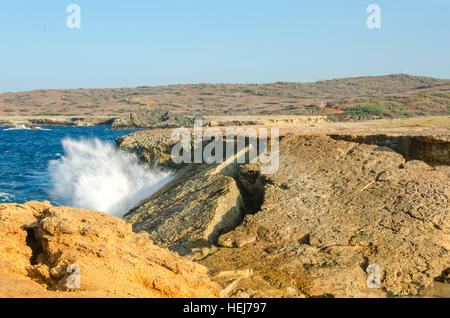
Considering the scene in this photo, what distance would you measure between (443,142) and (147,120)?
35.5 metres

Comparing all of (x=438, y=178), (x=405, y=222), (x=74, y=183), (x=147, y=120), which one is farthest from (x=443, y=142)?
(x=147, y=120)

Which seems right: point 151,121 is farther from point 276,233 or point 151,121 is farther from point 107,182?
point 276,233

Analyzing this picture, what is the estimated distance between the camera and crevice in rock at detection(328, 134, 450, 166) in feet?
21.6

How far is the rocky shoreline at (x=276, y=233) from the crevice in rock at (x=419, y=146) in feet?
0.05

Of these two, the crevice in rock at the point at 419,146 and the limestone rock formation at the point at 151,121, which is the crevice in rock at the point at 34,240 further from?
the limestone rock formation at the point at 151,121

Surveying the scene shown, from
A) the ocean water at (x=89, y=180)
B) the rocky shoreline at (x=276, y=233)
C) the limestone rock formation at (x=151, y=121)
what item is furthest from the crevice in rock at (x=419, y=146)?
the limestone rock formation at (x=151, y=121)

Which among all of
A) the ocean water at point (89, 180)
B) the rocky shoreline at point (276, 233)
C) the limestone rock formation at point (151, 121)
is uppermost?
the limestone rock formation at point (151, 121)

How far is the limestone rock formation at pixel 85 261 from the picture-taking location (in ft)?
9.88

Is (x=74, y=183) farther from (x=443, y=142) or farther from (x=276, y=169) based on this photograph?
(x=443, y=142)

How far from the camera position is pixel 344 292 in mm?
3900

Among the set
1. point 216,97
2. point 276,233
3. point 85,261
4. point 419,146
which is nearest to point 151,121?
point 216,97

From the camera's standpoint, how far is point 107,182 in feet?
37.7

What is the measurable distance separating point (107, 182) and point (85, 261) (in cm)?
→ 849
